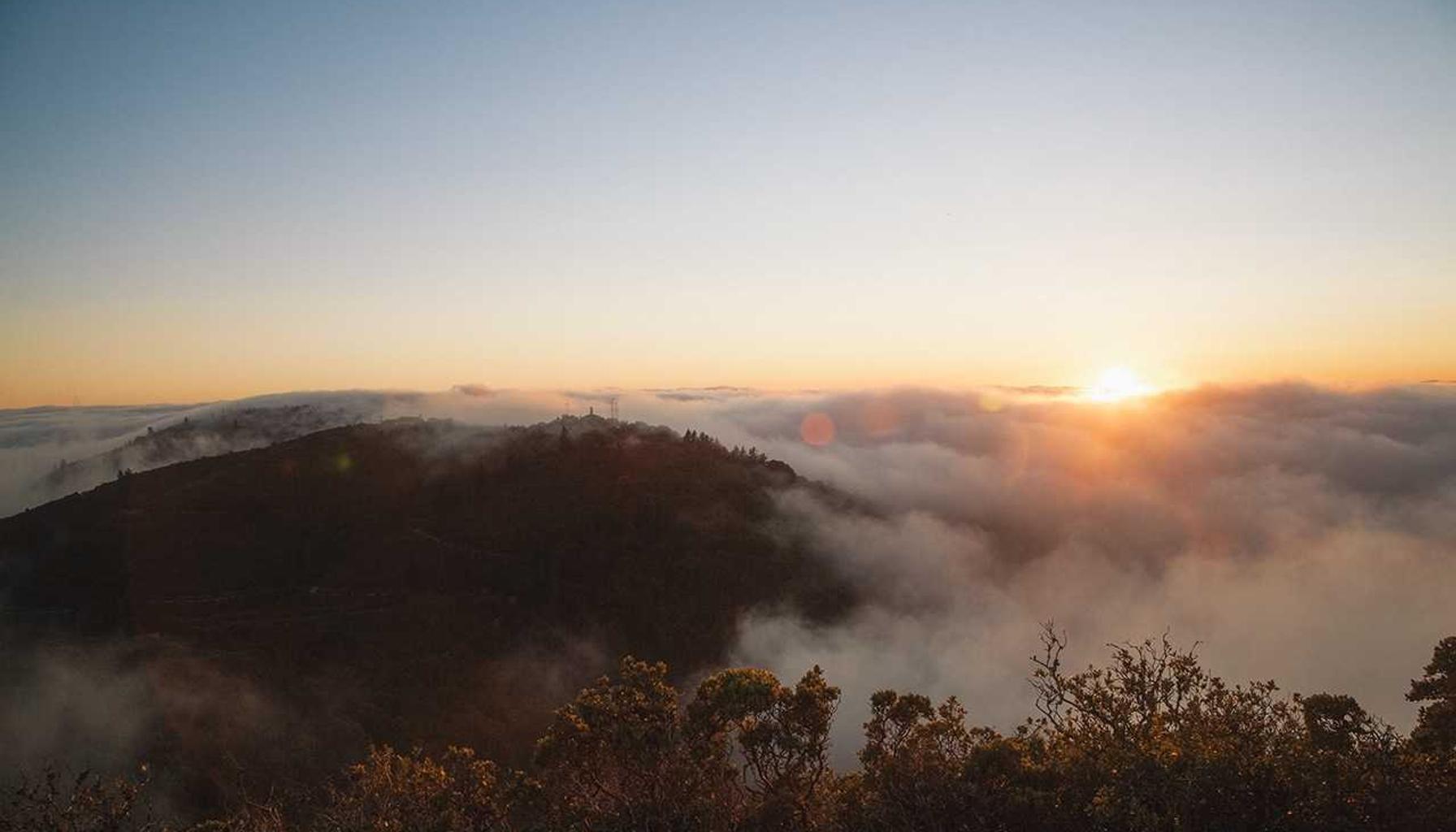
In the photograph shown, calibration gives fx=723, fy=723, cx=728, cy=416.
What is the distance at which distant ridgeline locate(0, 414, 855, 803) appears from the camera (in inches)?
3568

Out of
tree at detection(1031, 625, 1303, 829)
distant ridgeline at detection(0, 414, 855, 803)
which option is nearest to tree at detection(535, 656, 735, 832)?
tree at detection(1031, 625, 1303, 829)

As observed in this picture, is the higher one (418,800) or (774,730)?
(774,730)

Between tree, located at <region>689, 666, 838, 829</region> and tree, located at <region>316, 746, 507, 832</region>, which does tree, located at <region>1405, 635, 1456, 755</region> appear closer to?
tree, located at <region>689, 666, 838, 829</region>

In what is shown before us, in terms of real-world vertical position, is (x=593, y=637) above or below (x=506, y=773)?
below

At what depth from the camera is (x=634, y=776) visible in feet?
57.3

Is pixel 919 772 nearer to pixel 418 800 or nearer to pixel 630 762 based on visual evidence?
pixel 630 762

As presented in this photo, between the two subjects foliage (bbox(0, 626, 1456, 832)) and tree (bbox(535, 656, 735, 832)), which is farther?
tree (bbox(535, 656, 735, 832))

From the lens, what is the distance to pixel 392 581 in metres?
127

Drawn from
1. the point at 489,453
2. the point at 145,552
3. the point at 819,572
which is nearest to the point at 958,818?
the point at 819,572

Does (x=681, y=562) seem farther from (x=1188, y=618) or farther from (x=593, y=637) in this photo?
(x=1188, y=618)

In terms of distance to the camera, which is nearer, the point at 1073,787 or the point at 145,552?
the point at 1073,787

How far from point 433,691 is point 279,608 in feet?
124

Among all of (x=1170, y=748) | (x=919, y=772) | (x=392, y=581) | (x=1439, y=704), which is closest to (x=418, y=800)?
(x=919, y=772)

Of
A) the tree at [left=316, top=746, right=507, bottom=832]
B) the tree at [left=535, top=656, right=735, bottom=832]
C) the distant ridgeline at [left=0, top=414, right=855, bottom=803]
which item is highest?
the tree at [left=535, top=656, right=735, bottom=832]
